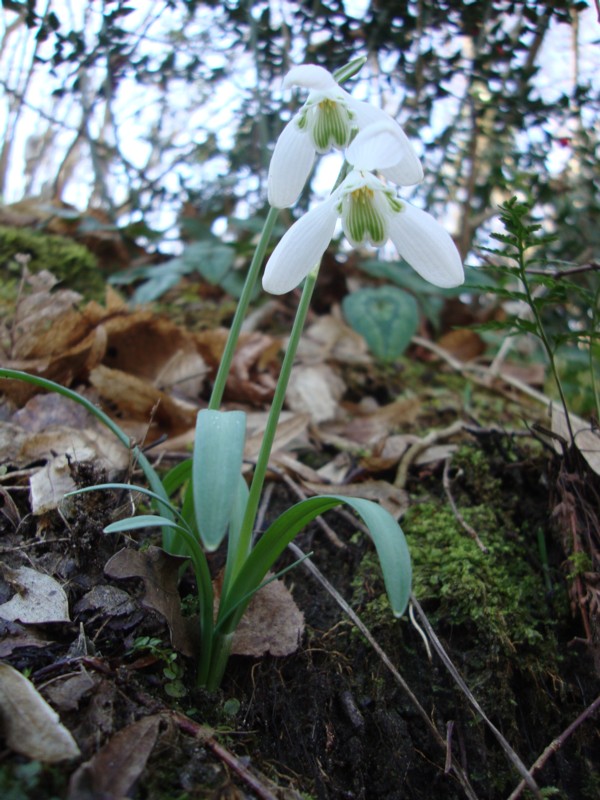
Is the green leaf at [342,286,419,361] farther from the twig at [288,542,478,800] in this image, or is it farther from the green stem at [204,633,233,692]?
the green stem at [204,633,233,692]

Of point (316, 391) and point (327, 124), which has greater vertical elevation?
point (327, 124)

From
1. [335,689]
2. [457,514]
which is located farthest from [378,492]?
[335,689]

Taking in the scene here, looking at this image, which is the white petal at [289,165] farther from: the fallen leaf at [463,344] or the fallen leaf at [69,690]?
the fallen leaf at [463,344]

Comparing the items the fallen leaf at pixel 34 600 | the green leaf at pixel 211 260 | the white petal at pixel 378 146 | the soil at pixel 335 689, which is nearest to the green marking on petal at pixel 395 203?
the white petal at pixel 378 146

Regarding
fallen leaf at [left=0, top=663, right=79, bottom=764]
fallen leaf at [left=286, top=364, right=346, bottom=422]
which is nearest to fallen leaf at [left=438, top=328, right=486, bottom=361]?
fallen leaf at [left=286, top=364, right=346, bottom=422]

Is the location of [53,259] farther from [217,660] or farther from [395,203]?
[217,660]

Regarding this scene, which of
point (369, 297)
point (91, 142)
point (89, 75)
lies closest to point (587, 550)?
point (369, 297)
